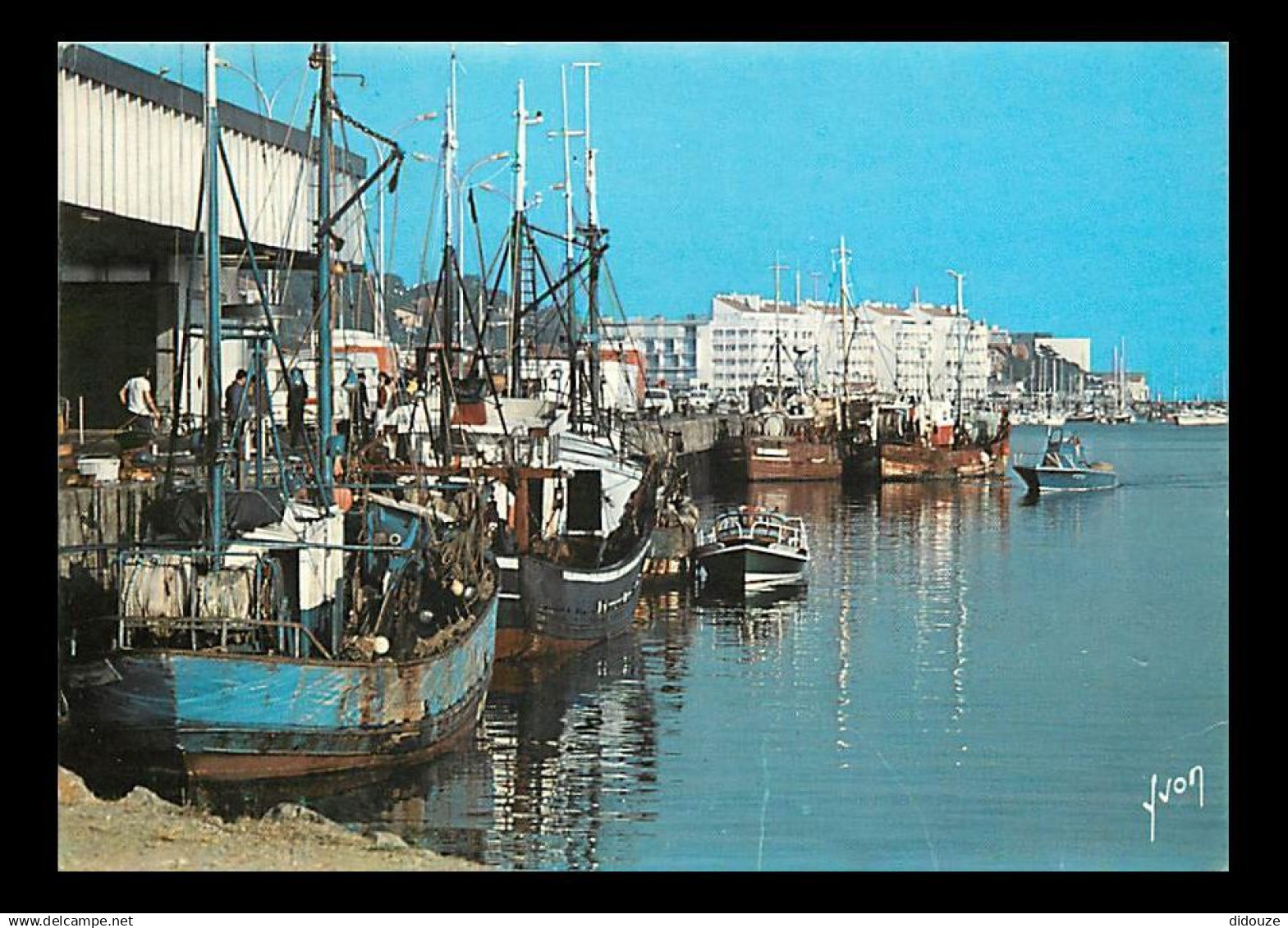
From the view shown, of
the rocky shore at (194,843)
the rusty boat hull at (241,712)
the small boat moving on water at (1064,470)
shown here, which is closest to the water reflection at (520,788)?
the rusty boat hull at (241,712)

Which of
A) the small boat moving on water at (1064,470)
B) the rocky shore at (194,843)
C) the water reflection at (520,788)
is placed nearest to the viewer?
the rocky shore at (194,843)

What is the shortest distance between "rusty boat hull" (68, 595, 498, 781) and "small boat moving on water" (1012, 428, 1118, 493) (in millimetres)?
12822

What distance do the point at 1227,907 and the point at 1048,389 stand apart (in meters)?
5.66

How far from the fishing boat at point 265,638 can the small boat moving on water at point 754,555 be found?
7.78 meters

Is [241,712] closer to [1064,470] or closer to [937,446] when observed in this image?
[1064,470]

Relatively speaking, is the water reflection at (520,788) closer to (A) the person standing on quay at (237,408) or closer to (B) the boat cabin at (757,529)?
(A) the person standing on quay at (237,408)

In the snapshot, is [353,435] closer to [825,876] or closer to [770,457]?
[825,876]

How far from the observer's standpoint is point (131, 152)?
12078mm

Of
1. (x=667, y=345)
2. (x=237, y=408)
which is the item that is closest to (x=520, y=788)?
(x=237, y=408)

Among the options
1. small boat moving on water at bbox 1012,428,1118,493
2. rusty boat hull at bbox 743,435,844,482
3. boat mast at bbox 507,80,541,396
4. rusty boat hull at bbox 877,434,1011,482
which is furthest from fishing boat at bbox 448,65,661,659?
rusty boat hull at bbox 877,434,1011,482

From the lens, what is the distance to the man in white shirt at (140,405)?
12398 mm

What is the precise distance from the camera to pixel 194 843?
9086 mm

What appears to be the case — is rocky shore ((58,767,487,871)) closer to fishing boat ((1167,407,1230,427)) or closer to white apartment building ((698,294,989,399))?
fishing boat ((1167,407,1230,427))
